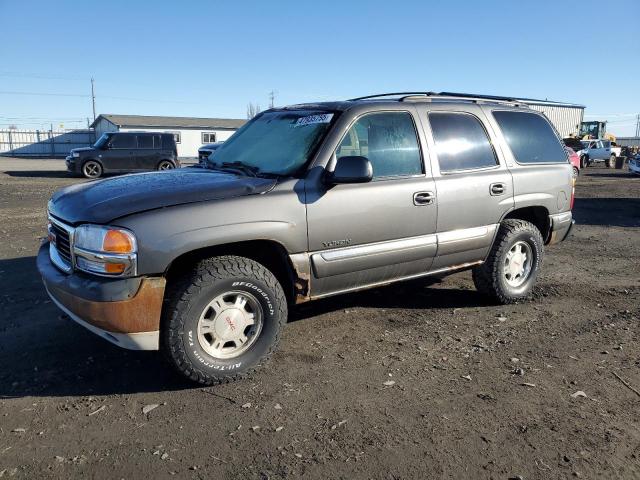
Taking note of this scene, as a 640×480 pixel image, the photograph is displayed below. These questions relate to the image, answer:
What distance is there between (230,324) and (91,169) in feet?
62.4

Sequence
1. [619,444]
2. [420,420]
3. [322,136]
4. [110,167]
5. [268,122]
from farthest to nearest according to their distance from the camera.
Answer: [110,167], [268,122], [322,136], [420,420], [619,444]

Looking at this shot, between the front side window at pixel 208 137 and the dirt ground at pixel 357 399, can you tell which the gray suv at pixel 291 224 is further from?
the front side window at pixel 208 137

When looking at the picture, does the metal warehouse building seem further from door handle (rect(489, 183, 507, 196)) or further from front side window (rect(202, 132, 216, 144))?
door handle (rect(489, 183, 507, 196))

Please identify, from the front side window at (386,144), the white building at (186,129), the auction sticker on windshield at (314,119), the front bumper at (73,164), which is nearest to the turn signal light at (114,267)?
the front side window at (386,144)

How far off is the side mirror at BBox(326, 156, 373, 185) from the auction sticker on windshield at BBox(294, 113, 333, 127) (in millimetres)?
544

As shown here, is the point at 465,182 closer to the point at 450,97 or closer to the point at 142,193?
the point at 450,97

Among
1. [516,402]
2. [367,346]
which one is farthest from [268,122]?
[516,402]

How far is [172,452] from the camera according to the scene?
Result: 2697 mm

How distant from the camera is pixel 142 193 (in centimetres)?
331

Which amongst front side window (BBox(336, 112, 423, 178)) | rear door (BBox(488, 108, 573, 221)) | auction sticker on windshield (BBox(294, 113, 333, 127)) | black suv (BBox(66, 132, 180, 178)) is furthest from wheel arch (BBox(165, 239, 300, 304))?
black suv (BBox(66, 132, 180, 178))

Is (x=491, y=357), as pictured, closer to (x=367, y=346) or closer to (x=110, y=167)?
(x=367, y=346)

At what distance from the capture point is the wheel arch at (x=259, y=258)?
11.0 feet

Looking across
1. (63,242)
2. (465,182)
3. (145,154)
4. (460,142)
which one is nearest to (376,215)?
(465,182)

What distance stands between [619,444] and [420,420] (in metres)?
1.07
